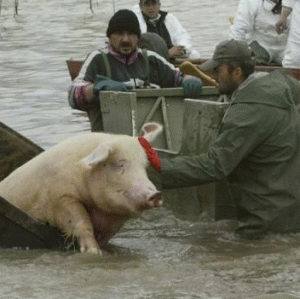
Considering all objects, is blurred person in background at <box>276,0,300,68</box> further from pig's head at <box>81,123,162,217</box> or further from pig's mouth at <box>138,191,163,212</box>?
pig's mouth at <box>138,191,163,212</box>

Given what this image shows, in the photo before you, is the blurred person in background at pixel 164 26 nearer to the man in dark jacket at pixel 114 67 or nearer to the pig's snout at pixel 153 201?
the man in dark jacket at pixel 114 67

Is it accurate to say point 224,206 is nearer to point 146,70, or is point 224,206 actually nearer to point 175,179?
point 175,179

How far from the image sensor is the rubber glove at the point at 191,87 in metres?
13.2

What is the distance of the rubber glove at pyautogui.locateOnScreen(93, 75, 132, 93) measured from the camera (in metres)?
12.4

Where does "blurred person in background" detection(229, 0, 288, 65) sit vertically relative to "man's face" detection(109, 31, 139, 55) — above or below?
below

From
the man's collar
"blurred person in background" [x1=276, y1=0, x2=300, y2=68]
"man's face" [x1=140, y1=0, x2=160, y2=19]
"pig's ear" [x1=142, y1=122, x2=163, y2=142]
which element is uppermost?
"pig's ear" [x1=142, y1=122, x2=163, y2=142]

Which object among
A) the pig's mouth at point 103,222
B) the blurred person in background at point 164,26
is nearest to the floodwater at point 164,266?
the pig's mouth at point 103,222

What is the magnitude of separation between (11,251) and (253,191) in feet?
6.20

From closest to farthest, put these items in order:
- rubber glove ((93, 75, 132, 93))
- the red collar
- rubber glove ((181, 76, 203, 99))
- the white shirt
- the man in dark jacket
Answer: the red collar < rubber glove ((93, 75, 132, 93)) < the man in dark jacket < rubber glove ((181, 76, 203, 99)) < the white shirt

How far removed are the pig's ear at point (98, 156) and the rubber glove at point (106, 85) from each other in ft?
10.4

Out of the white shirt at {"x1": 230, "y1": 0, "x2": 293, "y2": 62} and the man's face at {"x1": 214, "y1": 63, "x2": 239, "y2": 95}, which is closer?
the man's face at {"x1": 214, "y1": 63, "x2": 239, "y2": 95}

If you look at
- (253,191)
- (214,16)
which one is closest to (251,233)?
(253,191)

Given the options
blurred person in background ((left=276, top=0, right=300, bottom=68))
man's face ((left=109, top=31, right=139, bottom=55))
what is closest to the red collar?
man's face ((left=109, top=31, right=139, bottom=55))

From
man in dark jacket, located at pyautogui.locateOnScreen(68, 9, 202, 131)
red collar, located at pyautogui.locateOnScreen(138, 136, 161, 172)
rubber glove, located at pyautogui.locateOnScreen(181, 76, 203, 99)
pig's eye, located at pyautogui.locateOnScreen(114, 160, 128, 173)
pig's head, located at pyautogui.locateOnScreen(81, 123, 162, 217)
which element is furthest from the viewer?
rubber glove, located at pyautogui.locateOnScreen(181, 76, 203, 99)
